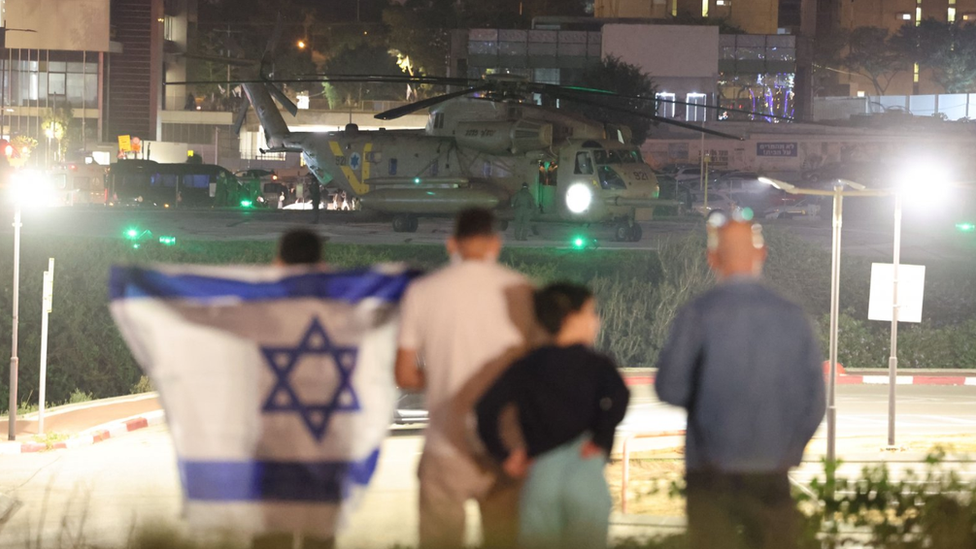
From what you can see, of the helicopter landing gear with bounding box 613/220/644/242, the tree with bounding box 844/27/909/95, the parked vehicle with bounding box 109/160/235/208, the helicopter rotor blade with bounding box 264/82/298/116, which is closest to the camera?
the helicopter landing gear with bounding box 613/220/644/242

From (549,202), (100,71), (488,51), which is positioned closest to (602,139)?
(549,202)

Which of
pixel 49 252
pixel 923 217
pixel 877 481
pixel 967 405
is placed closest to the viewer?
pixel 877 481

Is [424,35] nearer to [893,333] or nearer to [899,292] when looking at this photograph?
[899,292]

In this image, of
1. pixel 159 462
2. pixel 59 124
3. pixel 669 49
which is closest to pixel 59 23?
pixel 59 124

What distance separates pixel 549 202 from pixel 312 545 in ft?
91.8

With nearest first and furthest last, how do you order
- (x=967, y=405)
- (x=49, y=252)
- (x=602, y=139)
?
1. (x=967, y=405)
2. (x=602, y=139)
3. (x=49, y=252)

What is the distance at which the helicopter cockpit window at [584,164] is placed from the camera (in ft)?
106

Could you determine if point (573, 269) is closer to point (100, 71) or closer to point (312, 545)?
point (312, 545)

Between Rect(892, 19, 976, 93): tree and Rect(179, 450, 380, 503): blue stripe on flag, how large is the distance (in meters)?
119

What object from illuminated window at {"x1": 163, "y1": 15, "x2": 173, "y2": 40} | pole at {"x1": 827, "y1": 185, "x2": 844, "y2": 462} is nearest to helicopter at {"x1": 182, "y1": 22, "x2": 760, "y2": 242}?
pole at {"x1": 827, "y1": 185, "x2": 844, "y2": 462}

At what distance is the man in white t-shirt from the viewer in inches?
227

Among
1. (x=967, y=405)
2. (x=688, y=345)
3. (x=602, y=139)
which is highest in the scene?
(x=602, y=139)

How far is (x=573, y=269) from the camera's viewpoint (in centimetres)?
3516

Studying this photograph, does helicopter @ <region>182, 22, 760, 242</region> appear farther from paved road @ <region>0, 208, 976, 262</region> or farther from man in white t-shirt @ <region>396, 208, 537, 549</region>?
man in white t-shirt @ <region>396, 208, 537, 549</region>
